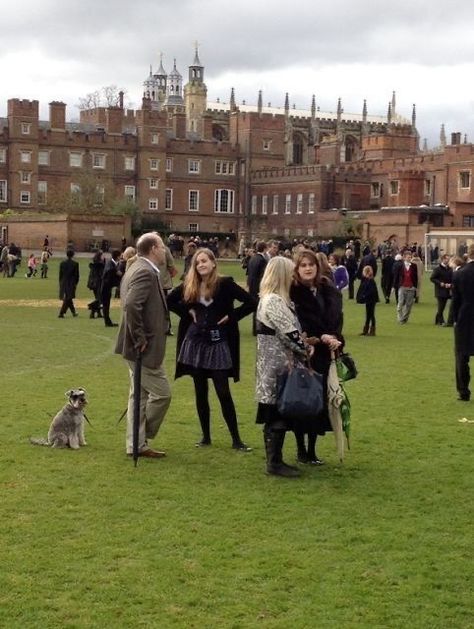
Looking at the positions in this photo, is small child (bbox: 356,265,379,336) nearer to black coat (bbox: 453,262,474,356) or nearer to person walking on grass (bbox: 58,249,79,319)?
person walking on grass (bbox: 58,249,79,319)

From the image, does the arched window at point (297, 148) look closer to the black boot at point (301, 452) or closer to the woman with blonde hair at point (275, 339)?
the black boot at point (301, 452)

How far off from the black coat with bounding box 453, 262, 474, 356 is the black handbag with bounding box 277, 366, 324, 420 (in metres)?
4.28

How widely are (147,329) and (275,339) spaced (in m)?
1.23

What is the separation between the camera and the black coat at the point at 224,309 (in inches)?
380

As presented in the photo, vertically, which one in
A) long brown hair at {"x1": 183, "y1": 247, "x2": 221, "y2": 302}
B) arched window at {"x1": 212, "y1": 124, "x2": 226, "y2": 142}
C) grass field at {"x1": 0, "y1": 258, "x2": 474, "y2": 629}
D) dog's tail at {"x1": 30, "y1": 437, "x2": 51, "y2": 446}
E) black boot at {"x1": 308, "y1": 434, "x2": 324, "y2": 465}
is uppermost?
arched window at {"x1": 212, "y1": 124, "x2": 226, "y2": 142}

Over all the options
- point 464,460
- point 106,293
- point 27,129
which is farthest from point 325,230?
point 464,460

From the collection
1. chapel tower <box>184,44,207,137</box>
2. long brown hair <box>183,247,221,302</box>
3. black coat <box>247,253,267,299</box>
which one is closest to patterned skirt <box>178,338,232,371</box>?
long brown hair <box>183,247,221,302</box>

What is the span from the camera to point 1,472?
9008 millimetres

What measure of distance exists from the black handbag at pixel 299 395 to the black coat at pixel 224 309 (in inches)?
42.8

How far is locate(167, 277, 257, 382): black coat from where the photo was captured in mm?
9656

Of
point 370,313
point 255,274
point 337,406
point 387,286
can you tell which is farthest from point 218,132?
point 337,406

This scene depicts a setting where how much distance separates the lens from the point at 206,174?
323 feet

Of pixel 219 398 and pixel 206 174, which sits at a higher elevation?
pixel 206 174

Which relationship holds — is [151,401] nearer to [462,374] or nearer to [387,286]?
[462,374]
